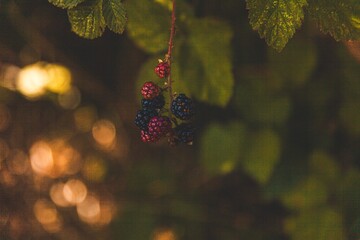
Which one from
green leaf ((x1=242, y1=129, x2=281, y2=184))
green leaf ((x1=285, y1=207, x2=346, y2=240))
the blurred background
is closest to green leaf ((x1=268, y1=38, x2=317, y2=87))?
the blurred background

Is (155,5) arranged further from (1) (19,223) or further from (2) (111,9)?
(1) (19,223)

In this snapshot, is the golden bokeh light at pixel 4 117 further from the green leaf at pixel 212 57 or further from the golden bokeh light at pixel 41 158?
the green leaf at pixel 212 57

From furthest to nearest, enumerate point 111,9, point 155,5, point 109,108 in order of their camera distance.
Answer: point 109,108 < point 155,5 < point 111,9

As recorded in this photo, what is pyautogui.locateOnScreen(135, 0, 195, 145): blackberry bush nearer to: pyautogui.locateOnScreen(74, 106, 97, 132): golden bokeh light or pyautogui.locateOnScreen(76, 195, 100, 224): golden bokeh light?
pyautogui.locateOnScreen(74, 106, 97, 132): golden bokeh light

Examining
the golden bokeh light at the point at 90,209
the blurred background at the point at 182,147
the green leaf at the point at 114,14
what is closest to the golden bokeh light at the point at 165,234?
the blurred background at the point at 182,147

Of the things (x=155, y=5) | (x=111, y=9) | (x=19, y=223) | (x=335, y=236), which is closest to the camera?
(x=111, y=9)

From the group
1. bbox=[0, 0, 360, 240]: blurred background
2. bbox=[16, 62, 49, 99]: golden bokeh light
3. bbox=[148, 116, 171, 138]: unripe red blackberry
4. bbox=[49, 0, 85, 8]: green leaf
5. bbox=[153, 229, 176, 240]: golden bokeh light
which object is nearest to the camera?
bbox=[49, 0, 85, 8]: green leaf

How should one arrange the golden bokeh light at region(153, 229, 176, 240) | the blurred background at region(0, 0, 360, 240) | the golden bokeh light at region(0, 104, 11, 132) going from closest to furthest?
the blurred background at region(0, 0, 360, 240)
the golden bokeh light at region(153, 229, 176, 240)
the golden bokeh light at region(0, 104, 11, 132)

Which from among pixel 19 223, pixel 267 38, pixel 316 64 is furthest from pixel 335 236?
pixel 19 223
